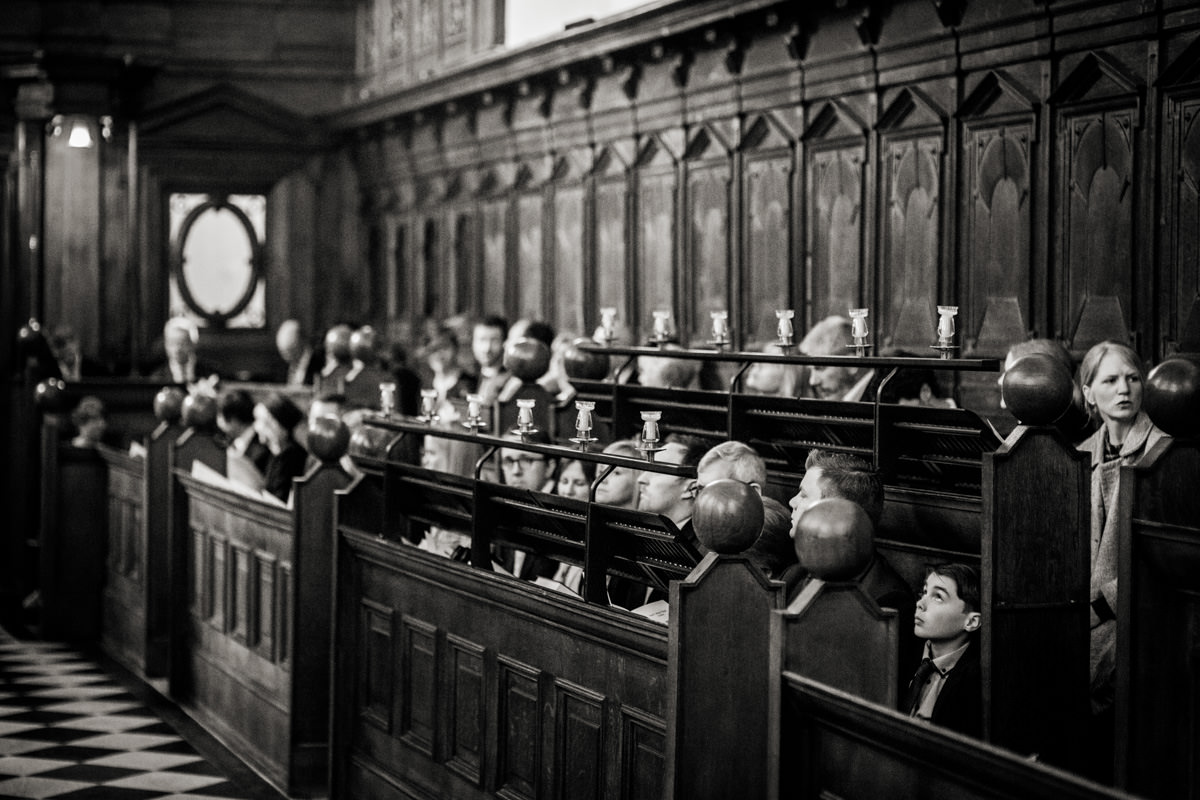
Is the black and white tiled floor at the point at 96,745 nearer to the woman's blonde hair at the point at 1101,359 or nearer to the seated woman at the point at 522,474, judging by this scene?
the seated woman at the point at 522,474

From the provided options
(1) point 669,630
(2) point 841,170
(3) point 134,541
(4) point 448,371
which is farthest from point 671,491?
(3) point 134,541

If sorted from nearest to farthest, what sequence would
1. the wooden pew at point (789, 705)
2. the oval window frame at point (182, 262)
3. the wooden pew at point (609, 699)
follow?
the wooden pew at point (789, 705) < the wooden pew at point (609, 699) < the oval window frame at point (182, 262)

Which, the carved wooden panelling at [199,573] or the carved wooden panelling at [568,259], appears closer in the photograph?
A: the carved wooden panelling at [199,573]

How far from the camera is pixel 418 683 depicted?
575 cm

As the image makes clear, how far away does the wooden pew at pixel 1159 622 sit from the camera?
3934 millimetres

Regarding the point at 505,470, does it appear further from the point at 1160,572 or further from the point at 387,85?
the point at 387,85

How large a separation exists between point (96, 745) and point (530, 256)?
6.34m

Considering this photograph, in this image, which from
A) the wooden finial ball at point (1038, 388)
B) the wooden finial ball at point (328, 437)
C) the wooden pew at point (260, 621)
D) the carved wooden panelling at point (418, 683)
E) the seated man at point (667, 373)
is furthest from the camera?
the seated man at point (667, 373)

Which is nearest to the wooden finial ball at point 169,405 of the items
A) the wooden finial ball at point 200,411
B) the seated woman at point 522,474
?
the wooden finial ball at point 200,411

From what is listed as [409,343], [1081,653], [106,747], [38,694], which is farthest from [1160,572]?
[409,343]

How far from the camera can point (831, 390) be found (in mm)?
7109

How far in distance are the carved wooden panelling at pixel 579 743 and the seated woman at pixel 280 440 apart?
4.10 meters

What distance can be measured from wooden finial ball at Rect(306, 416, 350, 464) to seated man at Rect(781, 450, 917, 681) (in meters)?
2.37

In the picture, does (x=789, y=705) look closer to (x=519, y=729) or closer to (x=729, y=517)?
(x=729, y=517)
